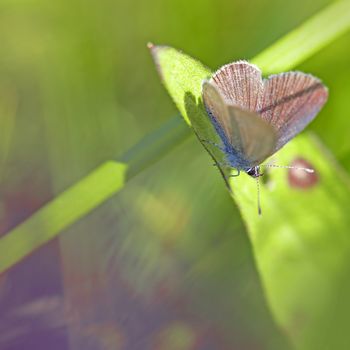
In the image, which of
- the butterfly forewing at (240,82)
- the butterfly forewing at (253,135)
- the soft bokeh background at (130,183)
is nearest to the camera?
the butterfly forewing at (253,135)

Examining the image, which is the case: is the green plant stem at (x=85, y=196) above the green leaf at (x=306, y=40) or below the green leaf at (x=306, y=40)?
below

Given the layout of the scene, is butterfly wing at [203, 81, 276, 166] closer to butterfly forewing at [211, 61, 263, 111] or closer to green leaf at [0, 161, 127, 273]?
butterfly forewing at [211, 61, 263, 111]

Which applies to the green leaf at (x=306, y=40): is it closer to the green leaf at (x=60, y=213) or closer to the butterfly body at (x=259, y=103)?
the butterfly body at (x=259, y=103)

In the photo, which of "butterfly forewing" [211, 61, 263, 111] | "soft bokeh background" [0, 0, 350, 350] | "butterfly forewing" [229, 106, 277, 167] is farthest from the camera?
"soft bokeh background" [0, 0, 350, 350]

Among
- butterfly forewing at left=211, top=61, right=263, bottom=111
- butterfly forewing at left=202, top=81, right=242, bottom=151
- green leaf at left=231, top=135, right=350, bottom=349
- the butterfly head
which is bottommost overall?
green leaf at left=231, top=135, right=350, bottom=349

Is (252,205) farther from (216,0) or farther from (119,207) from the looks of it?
(216,0)

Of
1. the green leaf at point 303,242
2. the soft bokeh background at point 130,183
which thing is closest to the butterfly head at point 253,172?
the green leaf at point 303,242

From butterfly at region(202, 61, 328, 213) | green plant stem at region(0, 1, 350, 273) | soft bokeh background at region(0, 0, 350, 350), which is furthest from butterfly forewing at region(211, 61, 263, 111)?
soft bokeh background at region(0, 0, 350, 350)

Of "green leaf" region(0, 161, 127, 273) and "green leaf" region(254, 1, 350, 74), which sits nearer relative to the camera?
"green leaf" region(0, 161, 127, 273)

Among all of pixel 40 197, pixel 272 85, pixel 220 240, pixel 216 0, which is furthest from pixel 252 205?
pixel 216 0

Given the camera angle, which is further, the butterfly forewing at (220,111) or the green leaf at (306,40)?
the green leaf at (306,40)
